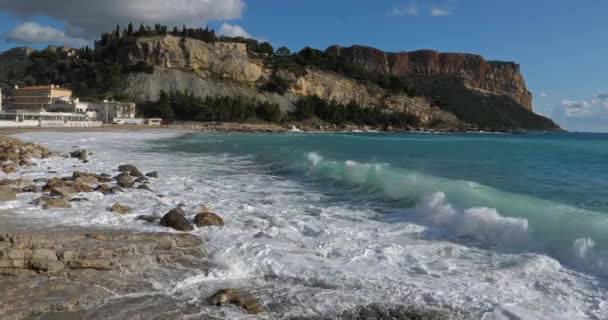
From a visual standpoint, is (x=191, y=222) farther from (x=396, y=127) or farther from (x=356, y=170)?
(x=396, y=127)

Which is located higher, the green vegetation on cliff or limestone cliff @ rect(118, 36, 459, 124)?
limestone cliff @ rect(118, 36, 459, 124)

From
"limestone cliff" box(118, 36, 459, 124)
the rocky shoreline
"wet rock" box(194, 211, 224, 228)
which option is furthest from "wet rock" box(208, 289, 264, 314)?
"limestone cliff" box(118, 36, 459, 124)

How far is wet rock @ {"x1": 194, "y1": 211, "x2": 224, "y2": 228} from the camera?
10.8 metres

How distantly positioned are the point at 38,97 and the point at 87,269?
318 ft

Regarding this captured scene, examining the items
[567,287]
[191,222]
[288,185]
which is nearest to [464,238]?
[567,287]

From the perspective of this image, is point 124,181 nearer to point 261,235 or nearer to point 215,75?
point 261,235

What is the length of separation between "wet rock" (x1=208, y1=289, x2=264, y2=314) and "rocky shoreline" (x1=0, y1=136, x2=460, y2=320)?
0.04ft

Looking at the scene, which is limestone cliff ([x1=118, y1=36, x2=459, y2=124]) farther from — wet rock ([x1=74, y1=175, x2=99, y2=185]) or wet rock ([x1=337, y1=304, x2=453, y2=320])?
wet rock ([x1=337, y1=304, x2=453, y2=320])

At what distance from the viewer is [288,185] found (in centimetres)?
1842

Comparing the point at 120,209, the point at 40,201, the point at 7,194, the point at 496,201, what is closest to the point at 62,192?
the point at 40,201

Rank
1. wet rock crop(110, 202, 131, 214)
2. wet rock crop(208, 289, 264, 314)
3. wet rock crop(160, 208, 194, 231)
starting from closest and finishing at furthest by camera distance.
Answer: wet rock crop(208, 289, 264, 314)
wet rock crop(160, 208, 194, 231)
wet rock crop(110, 202, 131, 214)

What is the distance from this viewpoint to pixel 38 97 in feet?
297

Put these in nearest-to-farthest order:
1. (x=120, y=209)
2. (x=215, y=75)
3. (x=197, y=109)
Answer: (x=120, y=209)
(x=197, y=109)
(x=215, y=75)

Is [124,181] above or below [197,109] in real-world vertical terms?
below
